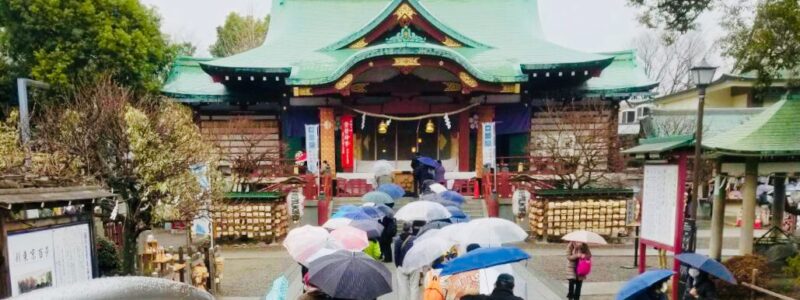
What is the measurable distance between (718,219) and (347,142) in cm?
1247

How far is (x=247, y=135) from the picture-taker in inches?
752

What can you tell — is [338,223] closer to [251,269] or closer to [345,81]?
[251,269]

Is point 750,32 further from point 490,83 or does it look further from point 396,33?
point 396,33

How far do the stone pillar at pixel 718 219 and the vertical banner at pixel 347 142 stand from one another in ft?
39.9

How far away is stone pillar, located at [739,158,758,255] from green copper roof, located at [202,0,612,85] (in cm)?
892

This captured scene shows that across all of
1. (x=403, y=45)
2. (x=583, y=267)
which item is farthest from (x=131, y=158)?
(x=403, y=45)

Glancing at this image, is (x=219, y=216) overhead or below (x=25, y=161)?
below

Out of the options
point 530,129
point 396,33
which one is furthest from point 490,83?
point 396,33

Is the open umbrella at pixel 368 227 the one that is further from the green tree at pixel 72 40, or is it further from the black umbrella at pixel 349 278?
the green tree at pixel 72 40

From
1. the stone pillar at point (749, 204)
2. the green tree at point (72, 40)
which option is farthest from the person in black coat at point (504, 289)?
the green tree at point (72, 40)

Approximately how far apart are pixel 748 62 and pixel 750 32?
0.52 m

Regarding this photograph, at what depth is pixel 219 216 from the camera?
1393 centimetres

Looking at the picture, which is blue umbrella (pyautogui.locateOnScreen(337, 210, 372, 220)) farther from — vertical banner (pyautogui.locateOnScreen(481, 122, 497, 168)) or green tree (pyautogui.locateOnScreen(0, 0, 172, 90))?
green tree (pyautogui.locateOnScreen(0, 0, 172, 90))

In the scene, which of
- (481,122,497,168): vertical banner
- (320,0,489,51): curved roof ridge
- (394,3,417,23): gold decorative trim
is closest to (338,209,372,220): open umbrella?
(481,122,497,168): vertical banner
